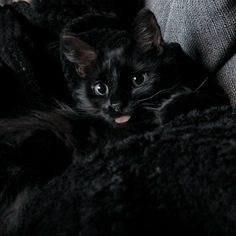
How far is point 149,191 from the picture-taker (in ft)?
1.83

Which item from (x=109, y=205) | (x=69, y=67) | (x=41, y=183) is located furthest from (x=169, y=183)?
(x=69, y=67)

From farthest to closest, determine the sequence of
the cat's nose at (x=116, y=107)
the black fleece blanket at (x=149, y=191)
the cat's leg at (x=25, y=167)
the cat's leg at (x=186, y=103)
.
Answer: the cat's nose at (x=116, y=107) → the cat's leg at (x=186, y=103) → the cat's leg at (x=25, y=167) → the black fleece blanket at (x=149, y=191)

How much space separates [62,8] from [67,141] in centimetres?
41

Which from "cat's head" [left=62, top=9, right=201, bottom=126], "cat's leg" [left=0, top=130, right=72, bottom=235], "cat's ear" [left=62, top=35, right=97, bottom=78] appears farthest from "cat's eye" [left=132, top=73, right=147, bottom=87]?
"cat's leg" [left=0, top=130, right=72, bottom=235]

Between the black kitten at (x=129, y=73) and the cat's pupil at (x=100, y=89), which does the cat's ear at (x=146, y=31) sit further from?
the cat's pupil at (x=100, y=89)

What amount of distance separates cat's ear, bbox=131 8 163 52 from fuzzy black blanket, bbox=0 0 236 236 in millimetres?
323

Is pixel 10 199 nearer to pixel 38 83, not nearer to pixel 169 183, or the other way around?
pixel 169 183

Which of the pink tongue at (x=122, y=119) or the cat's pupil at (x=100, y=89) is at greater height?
the cat's pupil at (x=100, y=89)

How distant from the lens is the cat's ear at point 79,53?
3.36 feet

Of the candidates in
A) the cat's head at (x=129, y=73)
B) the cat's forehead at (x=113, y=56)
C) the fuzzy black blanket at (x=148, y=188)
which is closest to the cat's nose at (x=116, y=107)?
the cat's head at (x=129, y=73)

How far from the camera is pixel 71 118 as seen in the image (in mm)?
984

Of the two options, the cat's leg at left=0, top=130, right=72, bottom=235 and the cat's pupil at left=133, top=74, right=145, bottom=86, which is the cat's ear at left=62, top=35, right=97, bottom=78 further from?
the cat's leg at left=0, top=130, right=72, bottom=235

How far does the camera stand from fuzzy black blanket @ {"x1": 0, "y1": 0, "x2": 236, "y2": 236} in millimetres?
520

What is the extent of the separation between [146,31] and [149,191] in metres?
0.52
